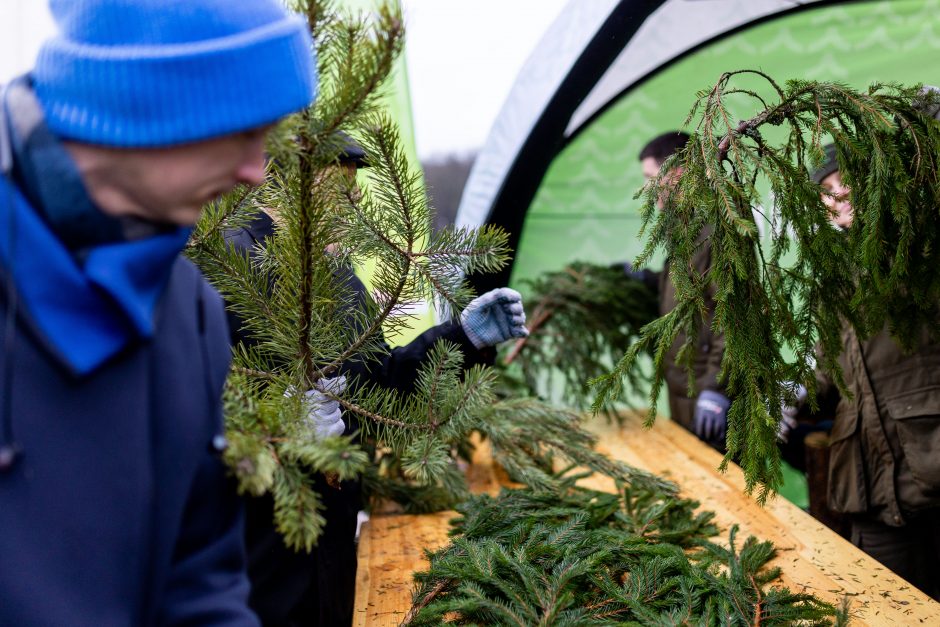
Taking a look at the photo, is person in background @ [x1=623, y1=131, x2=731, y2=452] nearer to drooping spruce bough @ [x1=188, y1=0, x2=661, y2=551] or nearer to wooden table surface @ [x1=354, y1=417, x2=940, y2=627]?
wooden table surface @ [x1=354, y1=417, x2=940, y2=627]

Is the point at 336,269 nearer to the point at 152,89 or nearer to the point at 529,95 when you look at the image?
the point at 152,89

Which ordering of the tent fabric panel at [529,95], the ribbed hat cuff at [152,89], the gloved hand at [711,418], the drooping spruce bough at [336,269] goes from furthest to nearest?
the tent fabric panel at [529,95]
the gloved hand at [711,418]
the drooping spruce bough at [336,269]
the ribbed hat cuff at [152,89]

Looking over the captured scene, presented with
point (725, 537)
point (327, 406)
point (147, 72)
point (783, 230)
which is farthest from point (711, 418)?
point (147, 72)

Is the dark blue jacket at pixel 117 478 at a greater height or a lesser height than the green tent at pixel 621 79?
lesser

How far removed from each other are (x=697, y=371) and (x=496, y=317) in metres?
2.27

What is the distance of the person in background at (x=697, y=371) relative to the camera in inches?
138

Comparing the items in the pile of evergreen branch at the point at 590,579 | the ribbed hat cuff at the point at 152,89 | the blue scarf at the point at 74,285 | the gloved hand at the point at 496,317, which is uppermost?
the ribbed hat cuff at the point at 152,89

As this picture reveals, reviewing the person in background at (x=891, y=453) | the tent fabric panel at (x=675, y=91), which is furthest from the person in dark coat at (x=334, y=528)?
the tent fabric panel at (x=675, y=91)

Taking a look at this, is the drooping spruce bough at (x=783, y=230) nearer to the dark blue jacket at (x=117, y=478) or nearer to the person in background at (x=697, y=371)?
the dark blue jacket at (x=117, y=478)

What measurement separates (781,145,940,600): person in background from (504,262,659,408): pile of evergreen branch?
51.3 inches

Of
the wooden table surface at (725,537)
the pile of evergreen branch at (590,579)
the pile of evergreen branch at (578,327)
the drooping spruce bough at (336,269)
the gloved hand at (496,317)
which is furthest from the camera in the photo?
the pile of evergreen branch at (578,327)

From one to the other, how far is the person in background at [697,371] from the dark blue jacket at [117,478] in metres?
2.50

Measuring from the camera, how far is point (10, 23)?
2.42 metres

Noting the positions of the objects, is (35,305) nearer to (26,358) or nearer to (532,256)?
(26,358)
